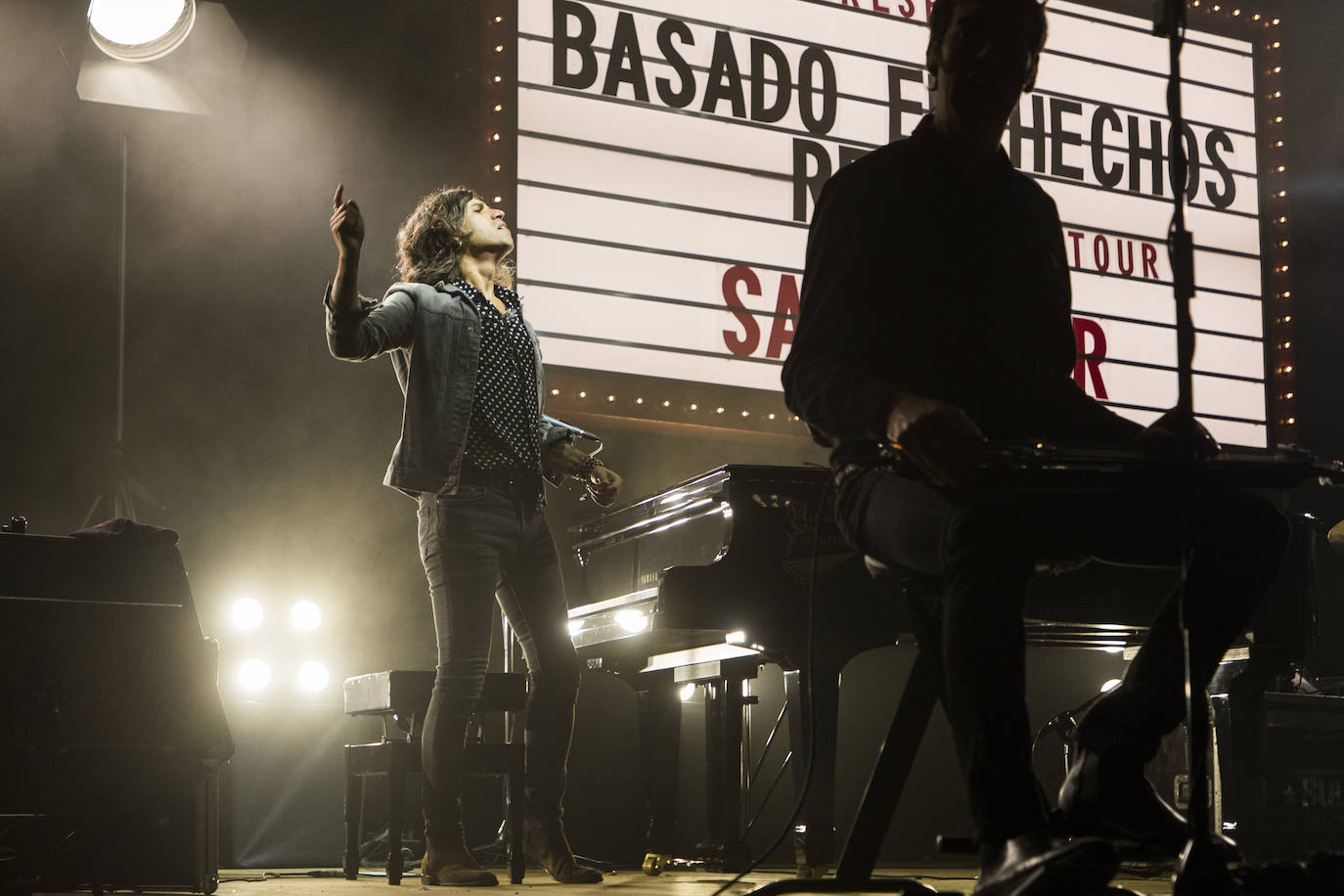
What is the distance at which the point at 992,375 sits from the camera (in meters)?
2.18

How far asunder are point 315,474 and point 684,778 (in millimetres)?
1776

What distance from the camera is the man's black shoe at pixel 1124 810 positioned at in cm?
187

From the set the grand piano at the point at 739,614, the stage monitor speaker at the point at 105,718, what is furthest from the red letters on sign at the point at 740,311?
the stage monitor speaker at the point at 105,718

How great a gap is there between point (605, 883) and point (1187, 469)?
2.59 metres

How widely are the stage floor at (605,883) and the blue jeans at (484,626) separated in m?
0.27

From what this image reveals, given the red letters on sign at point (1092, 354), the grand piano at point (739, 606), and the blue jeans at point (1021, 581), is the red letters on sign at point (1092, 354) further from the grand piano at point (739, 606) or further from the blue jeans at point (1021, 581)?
the blue jeans at point (1021, 581)

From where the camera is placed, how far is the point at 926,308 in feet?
7.18

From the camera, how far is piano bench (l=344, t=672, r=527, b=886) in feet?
13.1

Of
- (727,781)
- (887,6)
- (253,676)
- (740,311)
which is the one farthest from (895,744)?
(887,6)

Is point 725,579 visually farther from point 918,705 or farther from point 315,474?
point 315,474

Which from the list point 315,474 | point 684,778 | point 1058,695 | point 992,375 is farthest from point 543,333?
point 992,375

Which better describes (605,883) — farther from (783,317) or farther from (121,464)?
(783,317)

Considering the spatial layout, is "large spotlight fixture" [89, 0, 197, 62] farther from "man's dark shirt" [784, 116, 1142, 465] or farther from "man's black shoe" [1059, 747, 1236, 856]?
"man's black shoe" [1059, 747, 1236, 856]

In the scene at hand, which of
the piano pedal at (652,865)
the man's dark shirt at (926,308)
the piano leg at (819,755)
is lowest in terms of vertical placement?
the piano pedal at (652,865)
